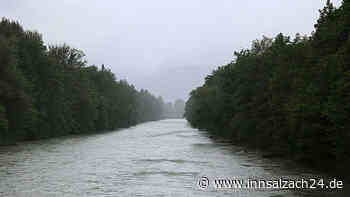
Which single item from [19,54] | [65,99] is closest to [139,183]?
[19,54]

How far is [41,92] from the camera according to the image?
265 ft

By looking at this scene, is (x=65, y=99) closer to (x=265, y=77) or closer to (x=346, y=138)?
(x=265, y=77)

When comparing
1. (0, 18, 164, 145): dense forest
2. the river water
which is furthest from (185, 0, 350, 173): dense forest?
(0, 18, 164, 145): dense forest

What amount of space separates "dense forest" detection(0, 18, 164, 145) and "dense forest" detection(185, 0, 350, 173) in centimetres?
3086

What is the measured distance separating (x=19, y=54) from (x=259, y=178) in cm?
5349

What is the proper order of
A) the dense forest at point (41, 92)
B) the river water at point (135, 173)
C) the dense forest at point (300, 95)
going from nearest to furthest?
1. the river water at point (135, 173)
2. the dense forest at point (300, 95)
3. the dense forest at point (41, 92)

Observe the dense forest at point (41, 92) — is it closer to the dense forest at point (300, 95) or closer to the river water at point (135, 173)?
the river water at point (135, 173)

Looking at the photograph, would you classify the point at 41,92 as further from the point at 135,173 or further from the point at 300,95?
the point at 300,95

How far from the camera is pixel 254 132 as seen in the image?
59906mm

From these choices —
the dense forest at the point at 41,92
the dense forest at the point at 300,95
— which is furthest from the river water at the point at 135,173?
the dense forest at the point at 41,92

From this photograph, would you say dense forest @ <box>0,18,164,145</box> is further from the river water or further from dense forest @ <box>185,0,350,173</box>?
dense forest @ <box>185,0,350,173</box>

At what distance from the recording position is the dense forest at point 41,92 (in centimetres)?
6200

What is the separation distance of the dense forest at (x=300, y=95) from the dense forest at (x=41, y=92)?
1215 inches

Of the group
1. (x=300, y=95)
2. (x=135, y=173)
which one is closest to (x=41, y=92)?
(x=135, y=173)
